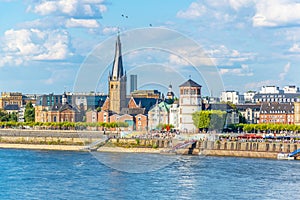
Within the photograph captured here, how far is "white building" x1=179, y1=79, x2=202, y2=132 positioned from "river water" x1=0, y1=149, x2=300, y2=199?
20817mm

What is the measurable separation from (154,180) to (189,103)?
34078mm

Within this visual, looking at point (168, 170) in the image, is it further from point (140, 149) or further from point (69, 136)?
point (69, 136)

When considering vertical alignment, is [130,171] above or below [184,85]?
below

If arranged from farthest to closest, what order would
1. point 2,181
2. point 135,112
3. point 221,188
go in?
point 135,112
point 2,181
point 221,188

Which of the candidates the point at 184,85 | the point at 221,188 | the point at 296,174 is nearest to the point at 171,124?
the point at 184,85

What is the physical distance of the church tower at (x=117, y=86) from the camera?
84.2 meters

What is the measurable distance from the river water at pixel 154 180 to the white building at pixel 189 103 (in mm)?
20817

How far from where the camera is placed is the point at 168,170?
152 ft

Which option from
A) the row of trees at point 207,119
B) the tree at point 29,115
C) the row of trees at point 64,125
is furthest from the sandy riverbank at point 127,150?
the tree at point 29,115

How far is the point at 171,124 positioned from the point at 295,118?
50.1ft

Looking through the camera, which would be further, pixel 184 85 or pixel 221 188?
pixel 184 85

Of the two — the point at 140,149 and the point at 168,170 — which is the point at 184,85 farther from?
the point at 168,170

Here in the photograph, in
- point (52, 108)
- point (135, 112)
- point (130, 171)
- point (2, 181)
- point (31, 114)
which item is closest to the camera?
point (2, 181)

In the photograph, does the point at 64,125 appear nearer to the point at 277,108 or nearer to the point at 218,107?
the point at 218,107
